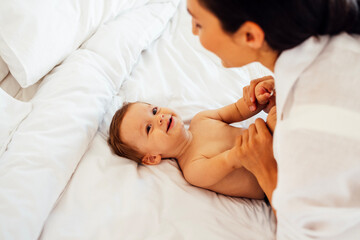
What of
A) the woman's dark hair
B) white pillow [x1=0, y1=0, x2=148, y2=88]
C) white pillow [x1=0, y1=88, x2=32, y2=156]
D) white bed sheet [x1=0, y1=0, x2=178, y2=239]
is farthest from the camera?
white pillow [x1=0, y1=0, x2=148, y2=88]

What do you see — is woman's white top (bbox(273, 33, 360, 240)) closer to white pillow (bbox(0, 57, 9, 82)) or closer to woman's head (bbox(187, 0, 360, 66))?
woman's head (bbox(187, 0, 360, 66))

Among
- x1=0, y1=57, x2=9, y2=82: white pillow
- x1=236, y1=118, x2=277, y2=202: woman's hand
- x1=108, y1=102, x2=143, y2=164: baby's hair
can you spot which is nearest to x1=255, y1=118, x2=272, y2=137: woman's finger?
x1=236, y1=118, x2=277, y2=202: woman's hand

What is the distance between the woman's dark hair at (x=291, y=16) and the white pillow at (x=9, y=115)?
83 cm

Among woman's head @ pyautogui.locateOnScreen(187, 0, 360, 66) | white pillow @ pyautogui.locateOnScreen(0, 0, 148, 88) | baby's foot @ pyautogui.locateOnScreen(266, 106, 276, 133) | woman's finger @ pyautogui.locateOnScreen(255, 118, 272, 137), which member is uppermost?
woman's head @ pyautogui.locateOnScreen(187, 0, 360, 66)

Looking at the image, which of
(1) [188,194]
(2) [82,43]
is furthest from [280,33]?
(2) [82,43]

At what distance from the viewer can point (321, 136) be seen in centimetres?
66

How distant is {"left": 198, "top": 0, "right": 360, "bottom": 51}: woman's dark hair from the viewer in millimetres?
628

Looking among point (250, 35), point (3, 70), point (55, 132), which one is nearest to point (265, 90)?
point (250, 35)

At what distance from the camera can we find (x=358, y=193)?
2.37 feet

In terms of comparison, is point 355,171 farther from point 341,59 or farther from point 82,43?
point 82,43

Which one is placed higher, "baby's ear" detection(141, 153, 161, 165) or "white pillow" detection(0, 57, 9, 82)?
"white pillow" detection(0, 57, 9, 82)

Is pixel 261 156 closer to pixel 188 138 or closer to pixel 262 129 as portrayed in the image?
A: pixel 262 129

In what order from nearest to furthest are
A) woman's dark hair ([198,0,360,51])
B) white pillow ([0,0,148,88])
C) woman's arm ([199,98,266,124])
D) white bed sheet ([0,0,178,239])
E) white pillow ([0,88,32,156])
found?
woman's dark hair ([198,0,360,51]), white bed sheet ([0,0,178,239]), white pillow ([0,88,32,156]), white pillow ([0,0,148,88]), woman's arm ([199,98,266,124])

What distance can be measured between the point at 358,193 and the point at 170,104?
36.0 inches
